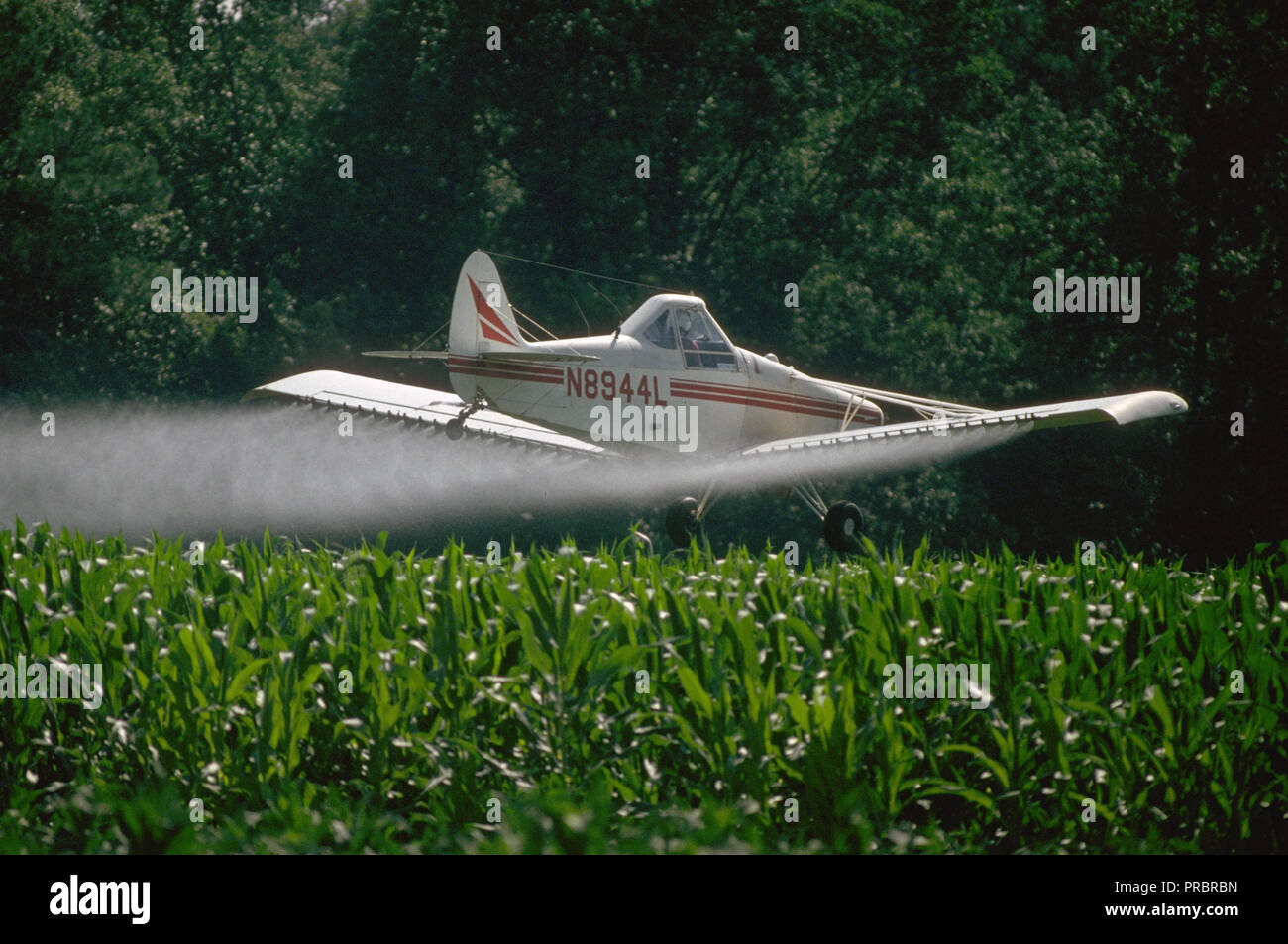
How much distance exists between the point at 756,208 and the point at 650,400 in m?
24.9

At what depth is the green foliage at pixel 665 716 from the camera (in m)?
8.38

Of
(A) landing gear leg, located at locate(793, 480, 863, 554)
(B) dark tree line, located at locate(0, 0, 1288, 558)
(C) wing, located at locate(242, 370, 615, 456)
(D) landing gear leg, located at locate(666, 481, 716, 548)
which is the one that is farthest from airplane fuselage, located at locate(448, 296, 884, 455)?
(B) dark tree line, located at locate(0, 0, 1288, 558)

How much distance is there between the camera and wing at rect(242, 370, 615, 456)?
20.7m

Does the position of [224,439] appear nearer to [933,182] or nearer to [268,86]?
[268,86]

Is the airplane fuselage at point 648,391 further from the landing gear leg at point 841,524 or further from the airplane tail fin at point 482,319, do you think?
the landing gear leg at point 841,524

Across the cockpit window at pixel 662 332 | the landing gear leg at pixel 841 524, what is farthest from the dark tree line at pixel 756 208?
the cockpit window at pixel 662 332

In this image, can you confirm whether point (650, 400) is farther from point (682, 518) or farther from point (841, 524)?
point (841, 524)

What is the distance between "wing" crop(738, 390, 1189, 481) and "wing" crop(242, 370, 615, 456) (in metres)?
2.37

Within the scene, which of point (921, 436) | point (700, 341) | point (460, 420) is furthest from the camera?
point (700, 341)

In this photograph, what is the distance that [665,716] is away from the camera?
901 cm

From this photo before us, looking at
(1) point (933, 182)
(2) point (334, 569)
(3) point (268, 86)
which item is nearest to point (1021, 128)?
(1) point (933, 182)

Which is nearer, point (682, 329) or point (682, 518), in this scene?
point (682, 329)

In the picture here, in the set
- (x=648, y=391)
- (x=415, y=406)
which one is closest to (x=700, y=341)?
(x=648, y=391)

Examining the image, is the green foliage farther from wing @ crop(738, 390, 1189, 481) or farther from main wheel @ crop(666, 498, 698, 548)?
main wheel @ crop(666, 498, 698, 548)
